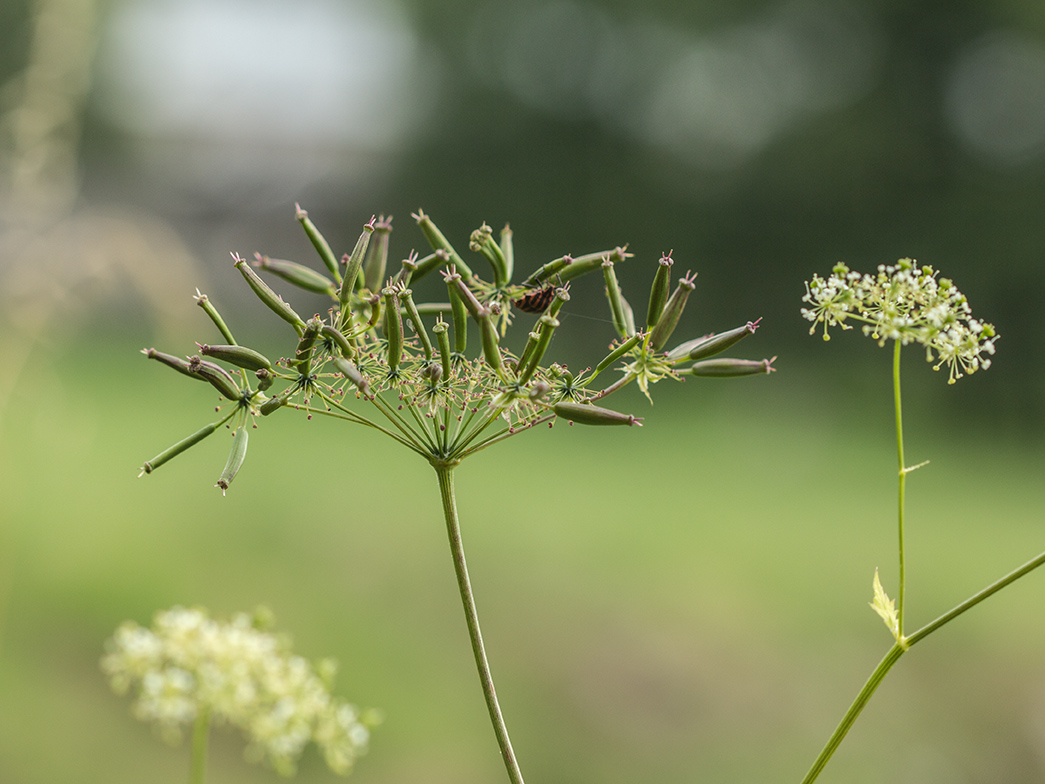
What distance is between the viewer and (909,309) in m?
0.75

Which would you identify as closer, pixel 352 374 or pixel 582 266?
pixel 352 374

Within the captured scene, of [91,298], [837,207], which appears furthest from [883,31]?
[91,298]

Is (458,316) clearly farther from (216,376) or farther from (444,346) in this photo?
(216,376)

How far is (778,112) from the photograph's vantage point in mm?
10367

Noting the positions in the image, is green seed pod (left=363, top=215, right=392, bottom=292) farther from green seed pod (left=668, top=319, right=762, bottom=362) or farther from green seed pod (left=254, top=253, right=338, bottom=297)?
green seed pod (left=668, top=319, right=762, bottom=362)

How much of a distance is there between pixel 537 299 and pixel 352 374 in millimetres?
210

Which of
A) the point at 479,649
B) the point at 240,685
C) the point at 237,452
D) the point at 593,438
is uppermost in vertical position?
the point at 593,438

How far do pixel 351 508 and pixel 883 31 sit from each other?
26.4 feet

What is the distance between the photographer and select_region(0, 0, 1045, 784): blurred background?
3557 mm

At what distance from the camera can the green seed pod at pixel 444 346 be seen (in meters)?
0.69

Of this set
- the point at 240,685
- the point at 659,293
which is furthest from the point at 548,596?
the point at 659,293

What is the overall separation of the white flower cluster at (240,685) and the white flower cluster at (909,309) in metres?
0.67

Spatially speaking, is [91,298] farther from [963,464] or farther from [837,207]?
[837,207]

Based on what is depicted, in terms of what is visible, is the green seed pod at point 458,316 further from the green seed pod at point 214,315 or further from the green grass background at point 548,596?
the green grass background at point 548,596
